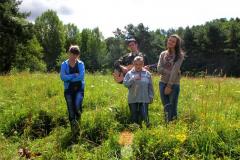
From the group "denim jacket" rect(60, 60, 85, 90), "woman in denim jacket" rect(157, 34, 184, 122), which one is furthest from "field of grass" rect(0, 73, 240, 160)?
"denim jacket" rect(60, 60, 85, 90)

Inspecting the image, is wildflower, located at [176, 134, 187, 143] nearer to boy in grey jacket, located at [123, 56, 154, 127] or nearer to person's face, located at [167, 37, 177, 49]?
boy in grey jacket, located at [123, 56, 154, 127]

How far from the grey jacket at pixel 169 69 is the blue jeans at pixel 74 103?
186cm

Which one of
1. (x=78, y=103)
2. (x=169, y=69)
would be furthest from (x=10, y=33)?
(x=169, y=69)

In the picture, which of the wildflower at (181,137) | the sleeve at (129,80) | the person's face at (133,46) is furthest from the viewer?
the person's face at (133,46)

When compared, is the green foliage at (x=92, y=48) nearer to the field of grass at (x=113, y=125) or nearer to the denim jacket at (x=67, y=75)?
the field of grass at (x=113, y=125)

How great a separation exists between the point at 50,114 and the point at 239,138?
5090 mm

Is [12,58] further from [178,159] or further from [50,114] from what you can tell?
[178,159]

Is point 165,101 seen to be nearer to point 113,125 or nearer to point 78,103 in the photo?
point 113,125

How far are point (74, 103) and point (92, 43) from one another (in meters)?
85.1

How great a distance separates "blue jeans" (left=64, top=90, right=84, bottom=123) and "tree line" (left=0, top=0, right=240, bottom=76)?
24573 millimetres

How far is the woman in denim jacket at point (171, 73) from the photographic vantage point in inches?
348

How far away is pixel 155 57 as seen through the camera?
71.4 metres

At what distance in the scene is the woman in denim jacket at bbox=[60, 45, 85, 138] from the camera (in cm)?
952

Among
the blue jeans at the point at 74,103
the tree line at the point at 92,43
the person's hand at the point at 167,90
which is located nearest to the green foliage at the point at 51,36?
the tree line at the point at 92,43
